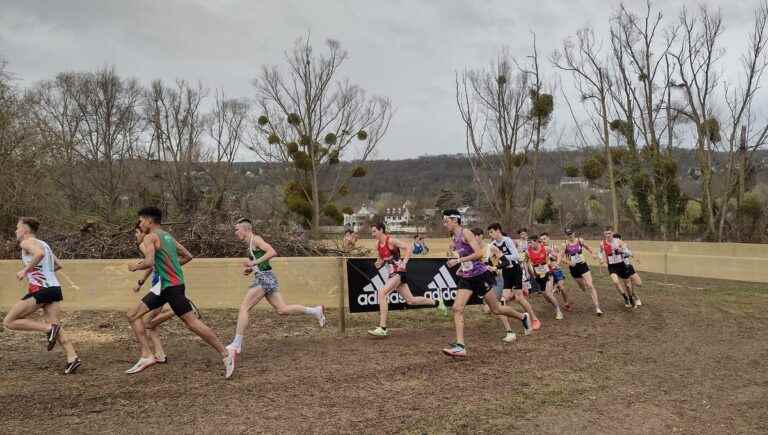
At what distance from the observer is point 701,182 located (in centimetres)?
3441

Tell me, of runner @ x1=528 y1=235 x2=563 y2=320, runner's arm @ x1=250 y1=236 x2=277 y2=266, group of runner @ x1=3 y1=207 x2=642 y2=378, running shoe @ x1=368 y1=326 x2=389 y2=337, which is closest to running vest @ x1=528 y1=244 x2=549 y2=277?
runner @ x1=528 y1=235 x2=563 y2=320

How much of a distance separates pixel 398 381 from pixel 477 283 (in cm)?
203

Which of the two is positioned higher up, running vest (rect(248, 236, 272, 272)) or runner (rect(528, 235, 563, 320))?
running vest (rect(248, 236, 272, 272))

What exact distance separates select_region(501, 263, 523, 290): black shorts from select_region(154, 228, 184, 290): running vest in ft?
18.8

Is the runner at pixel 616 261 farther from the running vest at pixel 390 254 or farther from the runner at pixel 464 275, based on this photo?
the running vest at pixel 390 254

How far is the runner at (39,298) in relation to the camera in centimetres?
679

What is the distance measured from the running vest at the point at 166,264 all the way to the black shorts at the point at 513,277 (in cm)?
574

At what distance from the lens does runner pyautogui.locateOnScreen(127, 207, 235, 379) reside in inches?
257

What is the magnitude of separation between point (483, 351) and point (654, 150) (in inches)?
1229

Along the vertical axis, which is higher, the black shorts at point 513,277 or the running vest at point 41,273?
the running vest at point 41,273

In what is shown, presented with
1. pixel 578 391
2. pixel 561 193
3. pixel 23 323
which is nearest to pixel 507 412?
pixel 578 391

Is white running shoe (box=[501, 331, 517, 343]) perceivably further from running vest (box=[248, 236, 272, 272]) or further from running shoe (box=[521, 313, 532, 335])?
running vest (box=[248, 236, 272, 272])

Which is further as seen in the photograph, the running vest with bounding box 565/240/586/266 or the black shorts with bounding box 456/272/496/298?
the running vest with bounding box 565/240/586/266

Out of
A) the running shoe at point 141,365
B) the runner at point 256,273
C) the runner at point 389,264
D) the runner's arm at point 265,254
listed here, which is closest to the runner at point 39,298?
the running shoe at point 141,365
